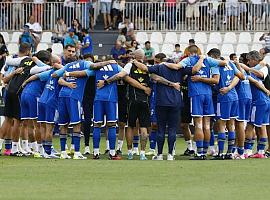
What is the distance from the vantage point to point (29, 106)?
75.2ft

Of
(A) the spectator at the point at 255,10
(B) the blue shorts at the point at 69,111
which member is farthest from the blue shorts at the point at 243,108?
(A) the spectator at the point at 255,10

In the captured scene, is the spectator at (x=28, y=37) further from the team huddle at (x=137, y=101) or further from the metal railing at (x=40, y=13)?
the team huddle at (x=137, y=101)

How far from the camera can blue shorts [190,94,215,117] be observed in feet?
71.5

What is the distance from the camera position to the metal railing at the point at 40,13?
40.4 m

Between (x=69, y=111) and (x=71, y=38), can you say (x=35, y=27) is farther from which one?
(x=69, y=111)

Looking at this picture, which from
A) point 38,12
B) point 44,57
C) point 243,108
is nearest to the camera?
point 243,108

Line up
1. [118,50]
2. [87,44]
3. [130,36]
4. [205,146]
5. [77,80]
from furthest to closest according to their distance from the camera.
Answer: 1. [130,36]
2. [87,44]
3. [118,50]
4. [205,146]
5. [77,80]

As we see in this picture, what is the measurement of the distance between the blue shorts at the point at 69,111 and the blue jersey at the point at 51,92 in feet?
1.17

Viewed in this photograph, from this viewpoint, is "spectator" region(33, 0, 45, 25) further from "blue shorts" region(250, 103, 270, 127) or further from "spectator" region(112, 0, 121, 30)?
"blue shorts" region(250, 103, 270, 127)

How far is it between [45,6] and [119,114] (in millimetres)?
17898

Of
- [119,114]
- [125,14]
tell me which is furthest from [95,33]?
[119,114]

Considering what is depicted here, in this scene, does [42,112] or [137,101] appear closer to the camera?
[137,101]

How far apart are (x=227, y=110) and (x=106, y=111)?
8.21 feet

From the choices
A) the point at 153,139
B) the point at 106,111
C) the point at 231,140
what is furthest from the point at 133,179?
the point at 153,139
